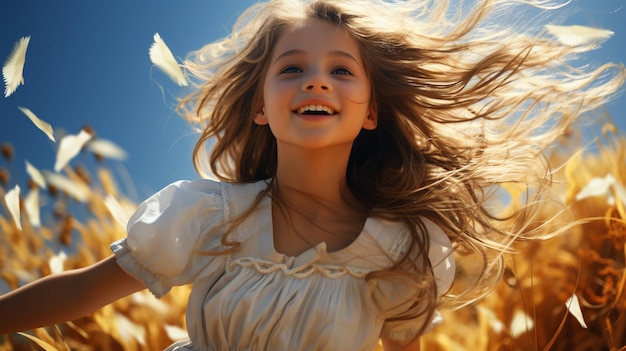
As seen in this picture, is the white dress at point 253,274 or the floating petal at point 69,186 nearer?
the white dress at point 253,274

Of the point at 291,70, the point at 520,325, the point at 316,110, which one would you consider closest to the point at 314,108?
the point at 316,110

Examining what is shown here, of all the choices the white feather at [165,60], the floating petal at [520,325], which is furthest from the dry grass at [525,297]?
the white feather at [165,60]

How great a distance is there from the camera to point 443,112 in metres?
2.06

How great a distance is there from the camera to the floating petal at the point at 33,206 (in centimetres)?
206

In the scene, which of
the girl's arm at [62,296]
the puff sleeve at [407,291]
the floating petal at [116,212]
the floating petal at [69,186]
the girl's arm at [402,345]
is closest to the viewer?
the girl's arm at [62,296]

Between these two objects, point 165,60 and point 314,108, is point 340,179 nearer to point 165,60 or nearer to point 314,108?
point 314,108

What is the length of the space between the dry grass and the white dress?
1.20 feet

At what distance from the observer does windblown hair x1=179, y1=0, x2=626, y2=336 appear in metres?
1.95

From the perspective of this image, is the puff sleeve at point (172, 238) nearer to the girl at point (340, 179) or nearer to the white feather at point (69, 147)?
the girl at point (340, 179)

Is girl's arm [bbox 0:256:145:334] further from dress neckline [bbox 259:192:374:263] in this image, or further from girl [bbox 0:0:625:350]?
dress neckline [bbox 259:192:374:263]

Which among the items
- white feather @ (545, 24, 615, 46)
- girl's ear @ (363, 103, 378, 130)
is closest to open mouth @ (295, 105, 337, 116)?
girl's ear @ (363, 103, 378, 130)

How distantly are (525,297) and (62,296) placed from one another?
4.24 feet

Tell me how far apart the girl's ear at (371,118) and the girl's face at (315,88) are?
84mm

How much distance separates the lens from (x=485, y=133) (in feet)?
6.84
